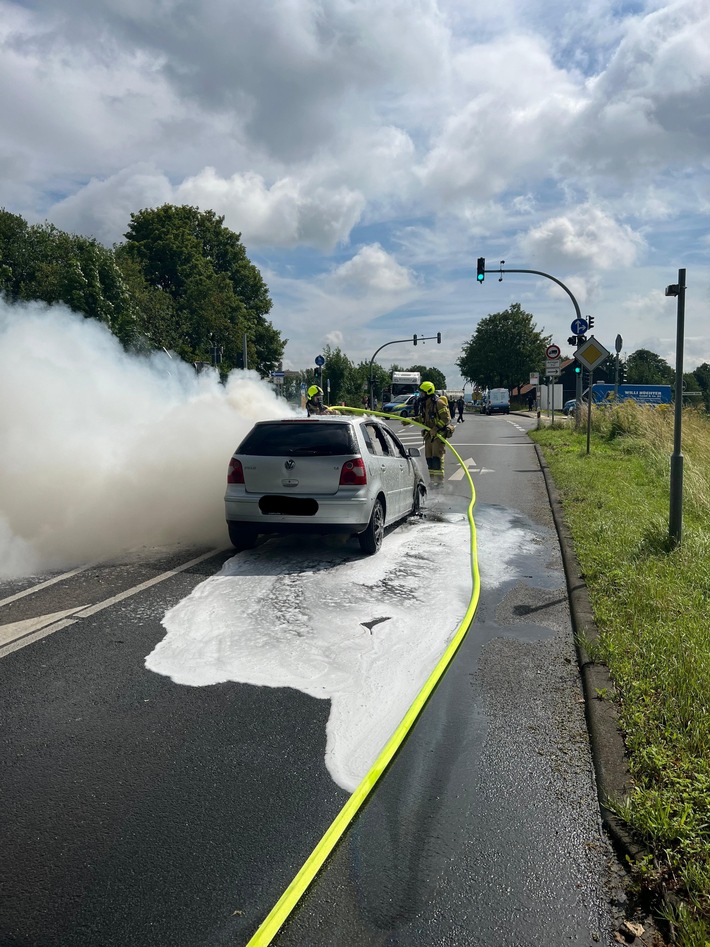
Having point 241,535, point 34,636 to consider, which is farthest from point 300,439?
point 34,636

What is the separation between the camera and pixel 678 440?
736cm

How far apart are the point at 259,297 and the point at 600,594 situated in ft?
187

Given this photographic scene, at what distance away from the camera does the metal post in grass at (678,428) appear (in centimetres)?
695

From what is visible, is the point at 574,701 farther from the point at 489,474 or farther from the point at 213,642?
the point at 489,474

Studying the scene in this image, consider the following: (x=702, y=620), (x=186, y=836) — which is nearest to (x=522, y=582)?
(x=702, y=620)

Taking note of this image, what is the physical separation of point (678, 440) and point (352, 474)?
10.9ft

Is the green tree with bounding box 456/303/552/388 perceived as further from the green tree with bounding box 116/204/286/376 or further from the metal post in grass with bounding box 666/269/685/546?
the metal post in grass with bounding box 666/269/685/546

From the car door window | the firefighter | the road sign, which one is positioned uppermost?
the road sign

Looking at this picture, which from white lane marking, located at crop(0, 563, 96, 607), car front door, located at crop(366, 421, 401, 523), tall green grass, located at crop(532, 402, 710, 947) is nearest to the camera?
tall green grass, located at crop(532, 402, 710, 947)

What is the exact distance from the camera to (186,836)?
9.62 feet

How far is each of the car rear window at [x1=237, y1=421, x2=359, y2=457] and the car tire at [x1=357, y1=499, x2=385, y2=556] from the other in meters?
0.79

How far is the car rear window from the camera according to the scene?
25.8ft

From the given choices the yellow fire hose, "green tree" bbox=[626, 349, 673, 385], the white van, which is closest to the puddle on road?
the yellow fire hose

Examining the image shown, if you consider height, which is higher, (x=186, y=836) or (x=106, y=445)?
(x=106, y=445)
